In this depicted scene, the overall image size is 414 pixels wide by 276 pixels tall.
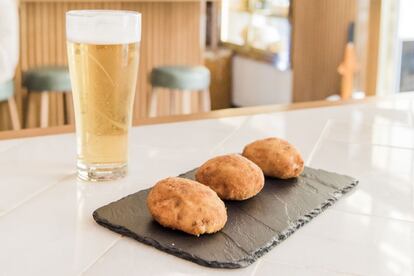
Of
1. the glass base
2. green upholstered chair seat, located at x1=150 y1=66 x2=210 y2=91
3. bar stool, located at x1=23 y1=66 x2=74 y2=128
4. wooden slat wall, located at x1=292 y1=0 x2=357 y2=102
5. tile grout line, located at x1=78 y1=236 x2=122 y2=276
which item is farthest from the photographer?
wooden slat wall, located at x1=292 y1=0 x2=357 y2=102

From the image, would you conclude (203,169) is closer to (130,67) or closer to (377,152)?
(130,67)

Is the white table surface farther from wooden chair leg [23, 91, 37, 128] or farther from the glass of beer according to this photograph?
wooden chair leg [23, 91, 37, 128]

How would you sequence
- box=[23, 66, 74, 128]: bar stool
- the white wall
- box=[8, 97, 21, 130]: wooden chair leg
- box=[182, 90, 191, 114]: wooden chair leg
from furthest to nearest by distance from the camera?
the white wall, box=[182, 90, 191, 114]: wooden chair leg, box=[8, 97, 21, 130]: wooden chair leg, box=[23, 66, 74, 128]: bar stool

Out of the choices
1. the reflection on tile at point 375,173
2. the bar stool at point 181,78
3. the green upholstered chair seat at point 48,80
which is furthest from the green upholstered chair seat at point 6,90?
the reflection on tile at point 375,173

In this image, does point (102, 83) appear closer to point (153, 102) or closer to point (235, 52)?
point (153, 102)

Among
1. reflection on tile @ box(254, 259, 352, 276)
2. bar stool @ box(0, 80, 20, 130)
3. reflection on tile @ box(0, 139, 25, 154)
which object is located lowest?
bar stool @ box(0, 80, 20, 130)

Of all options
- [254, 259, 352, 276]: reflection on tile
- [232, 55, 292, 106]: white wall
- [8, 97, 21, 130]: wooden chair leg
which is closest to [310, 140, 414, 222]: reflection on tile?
[254, 259, 352, 276]: reflection on tile

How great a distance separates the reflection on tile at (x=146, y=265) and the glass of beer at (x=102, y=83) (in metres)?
0.27

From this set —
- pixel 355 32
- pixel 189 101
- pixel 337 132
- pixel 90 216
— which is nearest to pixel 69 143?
pixel 90 216

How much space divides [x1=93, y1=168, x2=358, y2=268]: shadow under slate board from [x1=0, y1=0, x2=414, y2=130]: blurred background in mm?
2259

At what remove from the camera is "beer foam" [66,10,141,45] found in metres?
0.89

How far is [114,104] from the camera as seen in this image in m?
0.94

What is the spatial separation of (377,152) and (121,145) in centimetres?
47

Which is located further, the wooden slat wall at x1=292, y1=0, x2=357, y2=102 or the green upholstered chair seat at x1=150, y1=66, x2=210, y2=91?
the wooden slat wall at x1=292, y1=0, x2=357, y2=102
